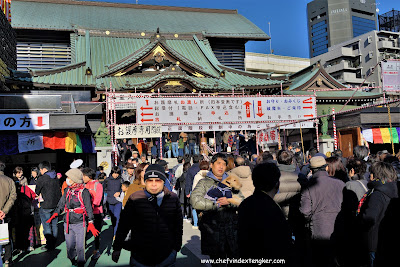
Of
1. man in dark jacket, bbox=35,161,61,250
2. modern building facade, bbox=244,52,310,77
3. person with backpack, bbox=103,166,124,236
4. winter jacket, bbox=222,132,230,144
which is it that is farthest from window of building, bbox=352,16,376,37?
man in dark jacket, bbox=35,161,61,250

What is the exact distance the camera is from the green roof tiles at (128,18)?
24359mm

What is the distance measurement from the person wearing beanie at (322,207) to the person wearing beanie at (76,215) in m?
3.81

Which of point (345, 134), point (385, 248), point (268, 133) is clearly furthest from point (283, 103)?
point (385, 248)

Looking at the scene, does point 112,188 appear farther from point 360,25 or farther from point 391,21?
point 360,25

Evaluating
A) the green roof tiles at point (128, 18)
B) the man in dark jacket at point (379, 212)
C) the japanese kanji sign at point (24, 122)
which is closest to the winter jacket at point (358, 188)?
the man in dark jacket at point (379, 212)

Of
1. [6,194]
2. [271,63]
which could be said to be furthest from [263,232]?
[271,63]

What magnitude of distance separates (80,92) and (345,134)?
48.2ft

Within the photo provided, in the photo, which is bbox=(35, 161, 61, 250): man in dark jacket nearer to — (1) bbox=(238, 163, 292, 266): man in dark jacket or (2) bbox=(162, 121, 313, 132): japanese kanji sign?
(1) bbox=(238, 163, 292, 266): man in dark jacket

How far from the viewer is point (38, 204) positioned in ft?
29.7

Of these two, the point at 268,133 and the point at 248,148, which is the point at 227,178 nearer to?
the point at 268,133

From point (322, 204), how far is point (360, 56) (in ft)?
199

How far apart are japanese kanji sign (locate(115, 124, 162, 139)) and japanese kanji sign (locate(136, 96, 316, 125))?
31 cm

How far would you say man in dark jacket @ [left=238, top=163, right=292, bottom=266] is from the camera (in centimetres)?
296

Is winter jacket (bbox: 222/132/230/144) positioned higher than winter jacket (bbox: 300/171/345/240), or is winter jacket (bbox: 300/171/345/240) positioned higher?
winter jacket (bbox: 222/132/230/144)
